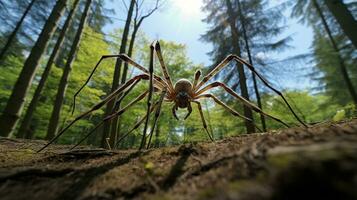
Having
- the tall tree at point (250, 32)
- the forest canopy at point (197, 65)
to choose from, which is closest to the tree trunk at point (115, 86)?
the forest canopy at point (197, 65)

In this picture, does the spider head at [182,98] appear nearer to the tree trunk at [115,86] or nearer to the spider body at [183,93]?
the spider body at [183,93]

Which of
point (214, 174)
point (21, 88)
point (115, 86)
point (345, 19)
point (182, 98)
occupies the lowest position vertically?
point (214, 174)

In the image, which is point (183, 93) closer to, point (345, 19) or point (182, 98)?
point (182, 98)

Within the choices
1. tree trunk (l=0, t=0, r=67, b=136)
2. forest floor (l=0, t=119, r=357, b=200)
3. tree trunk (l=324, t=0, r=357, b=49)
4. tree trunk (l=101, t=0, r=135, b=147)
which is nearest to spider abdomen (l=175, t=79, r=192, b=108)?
forest floor (l=0, t=119, r=357, b=200)

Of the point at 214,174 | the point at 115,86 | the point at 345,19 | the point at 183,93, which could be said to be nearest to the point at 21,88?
the point at 115,86

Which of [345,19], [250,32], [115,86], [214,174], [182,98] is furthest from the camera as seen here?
[250,32]

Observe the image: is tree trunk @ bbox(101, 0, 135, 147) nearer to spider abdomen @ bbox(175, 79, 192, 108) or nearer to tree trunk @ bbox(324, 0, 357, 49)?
spider abdomen @ bbox(175, 79, 192, 108)

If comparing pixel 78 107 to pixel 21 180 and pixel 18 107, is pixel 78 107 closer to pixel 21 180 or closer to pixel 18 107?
pixel 18 107
